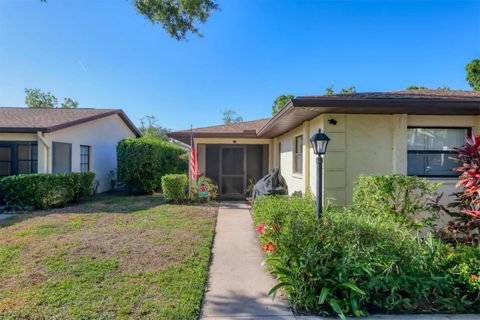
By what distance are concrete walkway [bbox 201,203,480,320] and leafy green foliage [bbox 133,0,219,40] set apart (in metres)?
4.82

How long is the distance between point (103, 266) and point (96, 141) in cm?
1106

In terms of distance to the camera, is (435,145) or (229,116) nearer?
(435,145)

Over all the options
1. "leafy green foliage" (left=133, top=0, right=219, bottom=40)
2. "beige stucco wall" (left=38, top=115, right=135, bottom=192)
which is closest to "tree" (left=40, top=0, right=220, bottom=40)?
"leafy green foliage" (left=133, top=0, right=219, bottom=40)

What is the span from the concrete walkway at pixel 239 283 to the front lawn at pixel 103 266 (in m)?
0.19

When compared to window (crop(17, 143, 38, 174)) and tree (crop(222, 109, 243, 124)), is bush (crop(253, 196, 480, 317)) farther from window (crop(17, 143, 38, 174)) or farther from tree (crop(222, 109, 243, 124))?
tree (crop(222, 109, 243, 124))

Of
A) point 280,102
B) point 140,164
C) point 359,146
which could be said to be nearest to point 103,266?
point 359,146

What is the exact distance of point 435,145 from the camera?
6.08 m

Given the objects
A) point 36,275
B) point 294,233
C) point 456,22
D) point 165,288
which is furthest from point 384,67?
point 36,275

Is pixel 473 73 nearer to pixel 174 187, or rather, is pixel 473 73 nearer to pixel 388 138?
pixel 388 138

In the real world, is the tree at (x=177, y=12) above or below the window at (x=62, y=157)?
above

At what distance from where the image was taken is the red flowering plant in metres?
4.23

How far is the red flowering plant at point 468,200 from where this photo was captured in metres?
4.23

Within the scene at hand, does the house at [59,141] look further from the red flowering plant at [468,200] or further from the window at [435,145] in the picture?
the red flowering plant at [468,200]

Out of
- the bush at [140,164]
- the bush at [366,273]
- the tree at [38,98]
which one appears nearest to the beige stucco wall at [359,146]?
the bush at [366,273]
